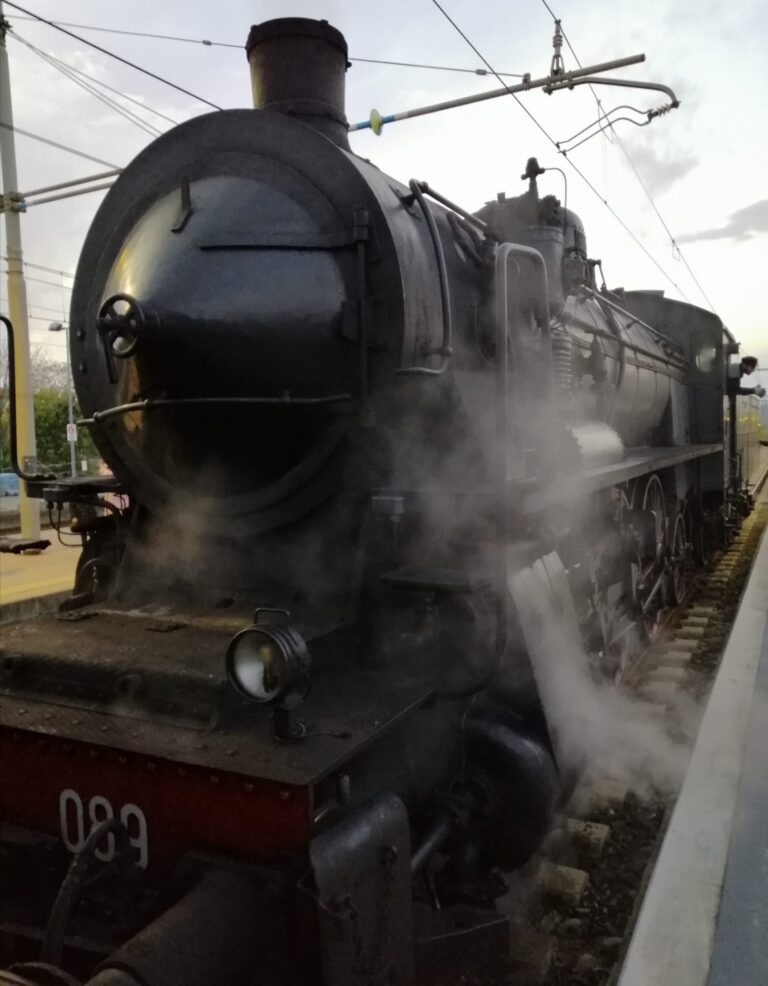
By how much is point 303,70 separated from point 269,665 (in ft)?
7.87

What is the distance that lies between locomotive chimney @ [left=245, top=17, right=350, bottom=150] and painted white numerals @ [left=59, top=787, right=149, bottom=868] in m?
2.51

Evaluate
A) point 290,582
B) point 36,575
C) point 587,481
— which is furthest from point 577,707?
point 36,575

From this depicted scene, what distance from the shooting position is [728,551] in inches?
460

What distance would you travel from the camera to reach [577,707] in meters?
3.21

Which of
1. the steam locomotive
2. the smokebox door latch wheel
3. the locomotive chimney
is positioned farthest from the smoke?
the locomotive chimney

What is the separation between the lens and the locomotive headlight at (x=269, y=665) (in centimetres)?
203

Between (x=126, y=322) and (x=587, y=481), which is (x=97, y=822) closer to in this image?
(x=126, y=322)

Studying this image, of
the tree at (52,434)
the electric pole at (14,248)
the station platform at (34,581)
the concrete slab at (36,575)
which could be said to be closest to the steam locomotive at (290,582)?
the station platform at (34,581)

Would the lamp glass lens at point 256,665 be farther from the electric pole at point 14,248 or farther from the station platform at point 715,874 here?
the electric pole at point 14,248

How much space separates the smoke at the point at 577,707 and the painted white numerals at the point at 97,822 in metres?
1.33

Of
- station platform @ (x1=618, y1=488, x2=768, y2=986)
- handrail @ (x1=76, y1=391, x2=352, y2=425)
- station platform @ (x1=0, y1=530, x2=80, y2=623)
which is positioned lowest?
station platform @ (x1=618, y1=488, x2=768, y2=986)

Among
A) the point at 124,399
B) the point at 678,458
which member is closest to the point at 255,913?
the point at 124,399

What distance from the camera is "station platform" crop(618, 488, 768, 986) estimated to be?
2.44m

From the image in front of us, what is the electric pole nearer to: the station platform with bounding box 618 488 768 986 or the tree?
the station platform with bounding box 618 488 768 986
